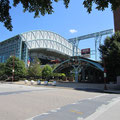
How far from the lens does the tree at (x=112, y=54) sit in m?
21.2

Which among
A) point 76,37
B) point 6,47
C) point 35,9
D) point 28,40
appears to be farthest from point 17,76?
point 35,9

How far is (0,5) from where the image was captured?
2686mm

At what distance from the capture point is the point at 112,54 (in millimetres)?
21391

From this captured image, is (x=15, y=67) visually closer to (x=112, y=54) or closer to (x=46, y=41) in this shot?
(x=46, y=41)

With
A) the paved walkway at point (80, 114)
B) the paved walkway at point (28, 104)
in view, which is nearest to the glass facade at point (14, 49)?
the paved walkway at point (28, 104)

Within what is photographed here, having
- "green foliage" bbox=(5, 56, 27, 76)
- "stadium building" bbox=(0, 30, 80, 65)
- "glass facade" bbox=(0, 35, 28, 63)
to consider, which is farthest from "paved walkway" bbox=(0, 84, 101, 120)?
"glass facade" bbox=(0, 35, 28, 63)

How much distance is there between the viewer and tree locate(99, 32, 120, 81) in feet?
69.5

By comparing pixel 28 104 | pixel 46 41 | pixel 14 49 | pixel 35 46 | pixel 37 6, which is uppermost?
pixel 46 41

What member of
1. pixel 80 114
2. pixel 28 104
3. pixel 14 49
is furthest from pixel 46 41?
pixel 80 114

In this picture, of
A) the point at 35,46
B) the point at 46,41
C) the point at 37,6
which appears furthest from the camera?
the point at 46,41

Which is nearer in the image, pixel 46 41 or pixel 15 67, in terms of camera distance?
pixel 15 67

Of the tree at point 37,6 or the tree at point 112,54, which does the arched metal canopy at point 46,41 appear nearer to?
the tree at point 112,54

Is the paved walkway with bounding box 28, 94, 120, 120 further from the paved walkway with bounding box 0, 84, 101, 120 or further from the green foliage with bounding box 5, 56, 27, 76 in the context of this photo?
the green foliage with bounding box 5, 56, 27, 76

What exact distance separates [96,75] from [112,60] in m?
29.7
